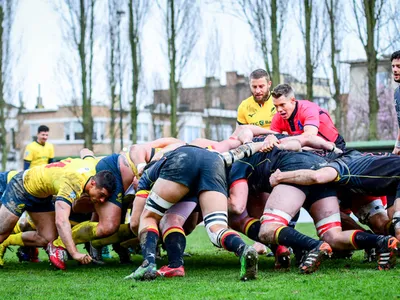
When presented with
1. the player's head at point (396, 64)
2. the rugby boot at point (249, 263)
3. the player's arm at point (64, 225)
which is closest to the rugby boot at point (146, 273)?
the rugby boot at point (249, 263)

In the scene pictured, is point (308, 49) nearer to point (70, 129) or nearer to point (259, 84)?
point (259, 84)

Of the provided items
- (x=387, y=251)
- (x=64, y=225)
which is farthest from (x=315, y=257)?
(x=64, y=225)

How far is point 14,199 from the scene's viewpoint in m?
8.42

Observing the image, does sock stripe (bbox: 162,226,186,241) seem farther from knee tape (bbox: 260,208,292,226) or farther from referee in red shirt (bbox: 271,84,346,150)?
referee in red shirt (bbox: 271,84,346,150)

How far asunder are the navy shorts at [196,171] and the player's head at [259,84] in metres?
2.54

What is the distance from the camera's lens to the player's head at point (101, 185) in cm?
768

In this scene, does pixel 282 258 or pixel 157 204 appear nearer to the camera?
pixel 157 204

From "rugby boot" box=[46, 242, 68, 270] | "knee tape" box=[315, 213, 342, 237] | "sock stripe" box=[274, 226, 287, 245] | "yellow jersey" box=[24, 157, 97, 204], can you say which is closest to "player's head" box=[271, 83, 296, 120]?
"knee tape" box=[315, 213, 342, 237]

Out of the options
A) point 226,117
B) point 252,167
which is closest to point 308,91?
point 252,167

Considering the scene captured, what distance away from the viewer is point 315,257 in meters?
6.08

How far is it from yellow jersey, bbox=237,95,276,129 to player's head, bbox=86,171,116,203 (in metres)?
2.45

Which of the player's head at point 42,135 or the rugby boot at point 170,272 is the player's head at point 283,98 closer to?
the rugby boot at point 170,272

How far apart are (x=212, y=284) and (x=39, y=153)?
12352 mm

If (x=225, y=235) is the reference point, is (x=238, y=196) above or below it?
above
